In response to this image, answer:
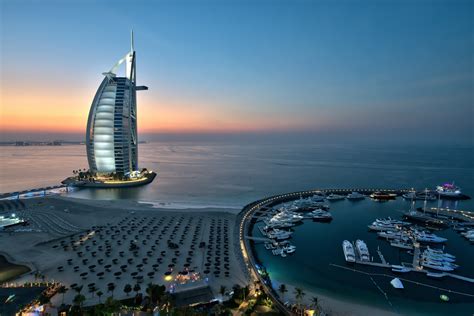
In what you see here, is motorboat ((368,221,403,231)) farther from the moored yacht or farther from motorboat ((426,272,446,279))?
motorboat ((426,272,446,279))

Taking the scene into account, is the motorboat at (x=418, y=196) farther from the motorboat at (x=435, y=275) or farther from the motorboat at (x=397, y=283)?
the motorboat at (x=397, y=283)

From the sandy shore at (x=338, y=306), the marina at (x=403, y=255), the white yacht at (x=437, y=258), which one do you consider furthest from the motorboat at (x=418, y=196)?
the sandy shore at (x=338, y=306)

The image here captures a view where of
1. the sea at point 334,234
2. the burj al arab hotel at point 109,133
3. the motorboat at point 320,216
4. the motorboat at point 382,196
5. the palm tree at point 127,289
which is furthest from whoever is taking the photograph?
the burj al arab hotel at point 109,133

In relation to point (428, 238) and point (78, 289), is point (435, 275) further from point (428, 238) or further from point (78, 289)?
point (78, 289)

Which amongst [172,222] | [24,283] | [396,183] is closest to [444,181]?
[396,183]

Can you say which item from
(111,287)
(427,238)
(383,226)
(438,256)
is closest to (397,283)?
(438,256)

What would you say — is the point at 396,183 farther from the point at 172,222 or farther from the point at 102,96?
the point at 102,96

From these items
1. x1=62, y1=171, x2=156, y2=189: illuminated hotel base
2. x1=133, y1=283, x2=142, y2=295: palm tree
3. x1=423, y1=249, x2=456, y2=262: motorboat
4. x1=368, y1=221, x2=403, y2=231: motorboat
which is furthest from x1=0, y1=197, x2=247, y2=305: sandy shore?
x1=62, y1=171, x2=156, y2=189: illuminated hotel base
